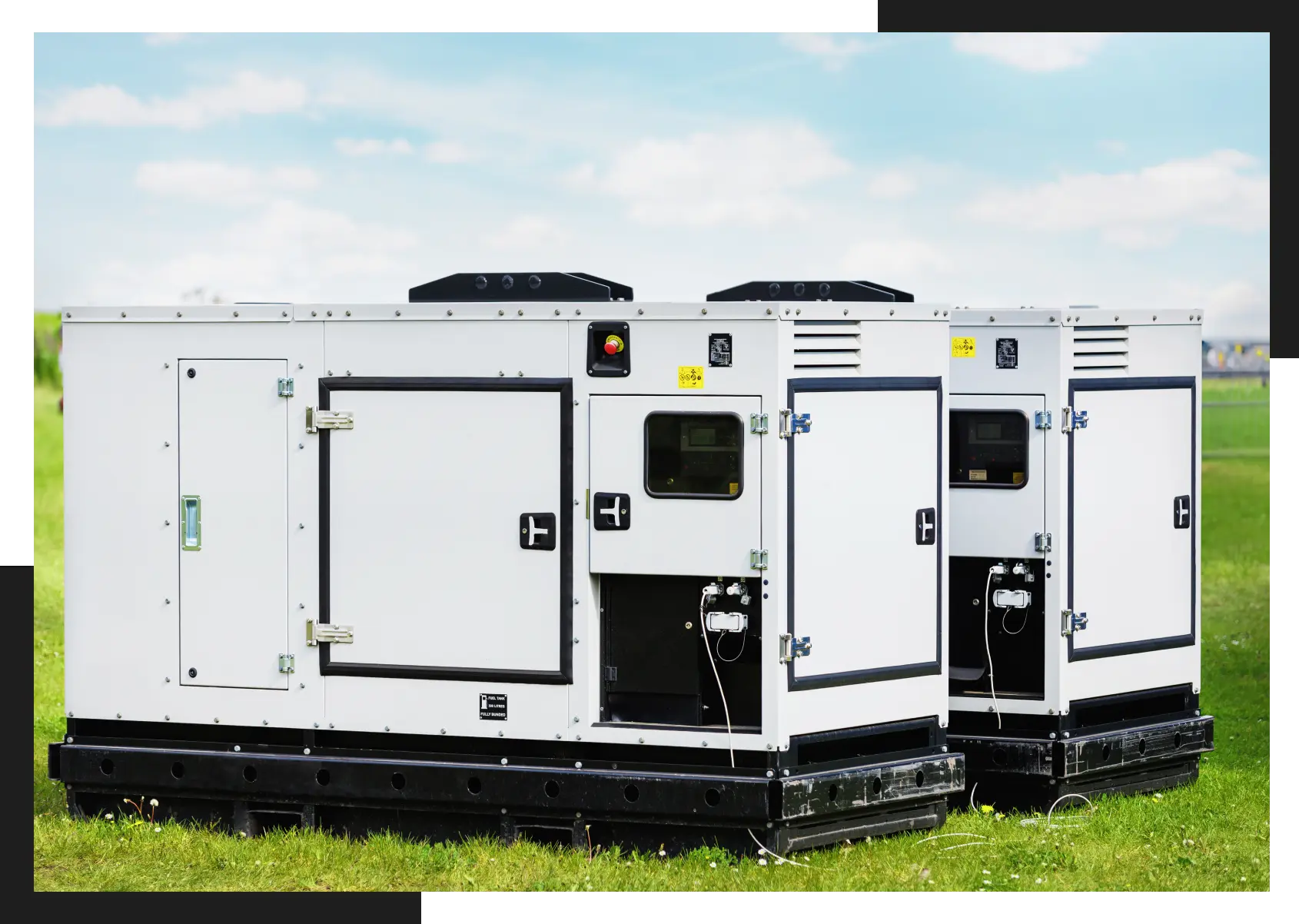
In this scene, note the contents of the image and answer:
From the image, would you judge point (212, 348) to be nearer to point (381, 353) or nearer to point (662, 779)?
point (381, 353)

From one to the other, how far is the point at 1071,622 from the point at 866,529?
1824mm

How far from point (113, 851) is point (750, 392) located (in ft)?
13.4

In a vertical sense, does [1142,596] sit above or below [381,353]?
below

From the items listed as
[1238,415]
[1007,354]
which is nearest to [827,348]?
[1007,354]

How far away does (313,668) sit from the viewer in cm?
914

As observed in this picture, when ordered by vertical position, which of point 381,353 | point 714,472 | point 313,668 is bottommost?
point 313,668

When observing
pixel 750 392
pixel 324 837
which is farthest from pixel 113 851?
pixel 750 392

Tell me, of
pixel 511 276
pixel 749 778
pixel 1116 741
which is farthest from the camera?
pixel 1116 741

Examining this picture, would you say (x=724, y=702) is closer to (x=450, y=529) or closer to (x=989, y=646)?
(x=450, y=529)

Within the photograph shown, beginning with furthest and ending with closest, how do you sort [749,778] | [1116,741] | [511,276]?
[1116,741] < [511,276] < [749,778]

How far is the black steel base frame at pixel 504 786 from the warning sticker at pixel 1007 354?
2.24m

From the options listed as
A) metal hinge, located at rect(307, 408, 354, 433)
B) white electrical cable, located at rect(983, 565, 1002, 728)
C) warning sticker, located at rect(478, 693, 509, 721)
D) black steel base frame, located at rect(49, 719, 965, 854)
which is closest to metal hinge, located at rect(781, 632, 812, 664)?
black steel base frame, located at rect(49, 719, 965, 854)

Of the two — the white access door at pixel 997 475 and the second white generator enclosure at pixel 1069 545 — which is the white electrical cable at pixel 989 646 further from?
the white access door at pixel 997 475

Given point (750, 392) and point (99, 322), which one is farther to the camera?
point (99, 322)
